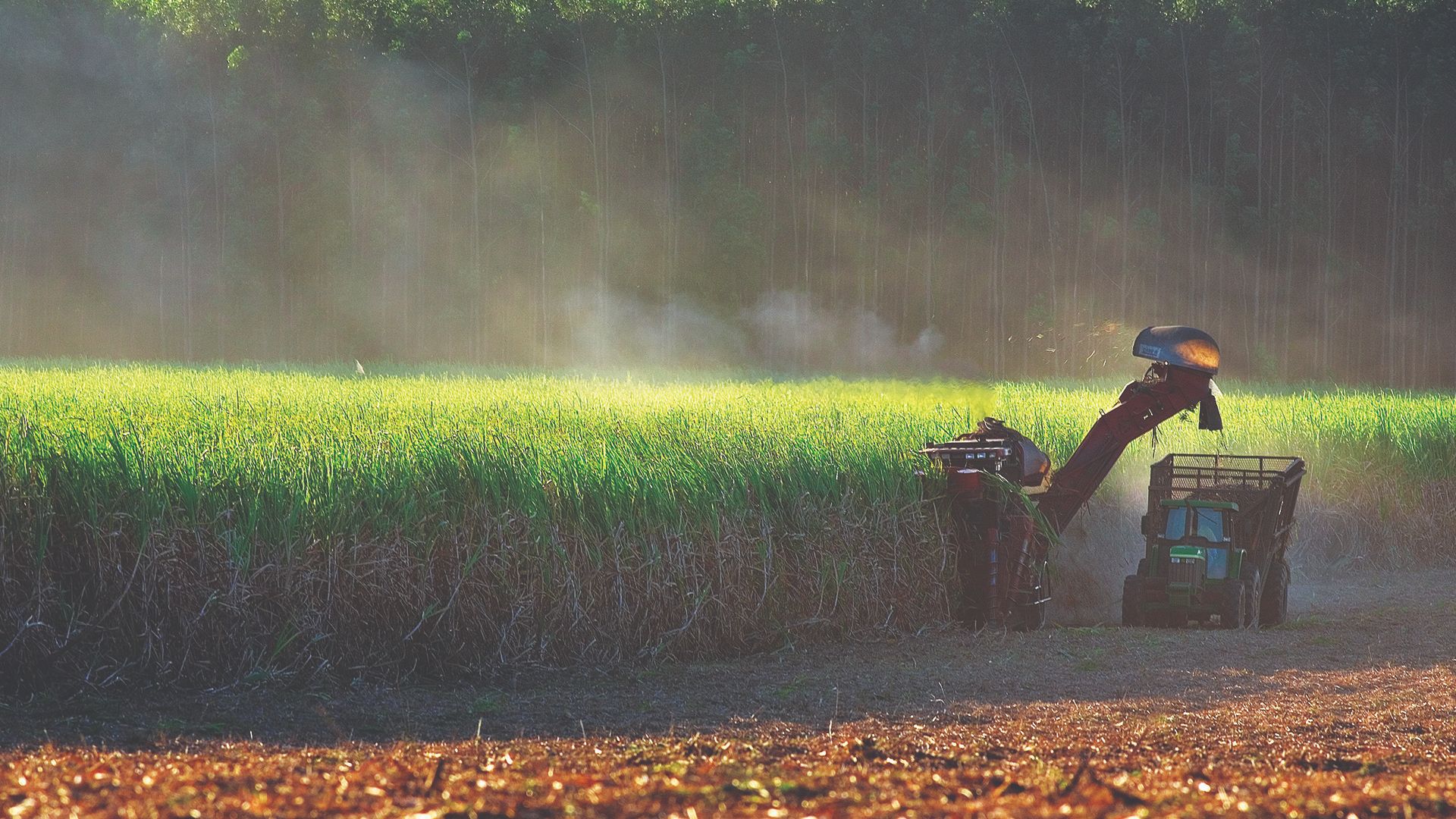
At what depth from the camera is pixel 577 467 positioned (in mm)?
7715

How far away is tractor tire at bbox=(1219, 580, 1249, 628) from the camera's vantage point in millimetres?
8484

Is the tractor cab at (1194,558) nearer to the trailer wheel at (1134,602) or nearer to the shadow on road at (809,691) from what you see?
the trailer wheel at (1134,602)

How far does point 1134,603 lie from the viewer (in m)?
8.77

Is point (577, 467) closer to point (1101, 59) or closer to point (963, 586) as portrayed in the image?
point (963, 586)

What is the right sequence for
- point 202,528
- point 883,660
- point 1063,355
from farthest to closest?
1. point 1063,355
2. point 883,660
3. point 202,528

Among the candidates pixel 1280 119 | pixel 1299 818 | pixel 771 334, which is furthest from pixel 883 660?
pixel 1280 119

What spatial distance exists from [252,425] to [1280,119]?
120 feet

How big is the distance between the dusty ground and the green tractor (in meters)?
0.31

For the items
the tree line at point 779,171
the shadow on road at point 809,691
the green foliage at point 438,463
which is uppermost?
the tree line at point 779,171

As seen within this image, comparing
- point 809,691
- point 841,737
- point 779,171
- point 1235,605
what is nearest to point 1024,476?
point 1235,605

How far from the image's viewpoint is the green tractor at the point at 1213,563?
8.62 metres

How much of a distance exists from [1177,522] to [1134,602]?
1.78 feet

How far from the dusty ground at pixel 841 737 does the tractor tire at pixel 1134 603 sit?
1.19ft

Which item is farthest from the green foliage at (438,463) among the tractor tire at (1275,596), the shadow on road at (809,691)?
the tractor tire at (1275,596)
